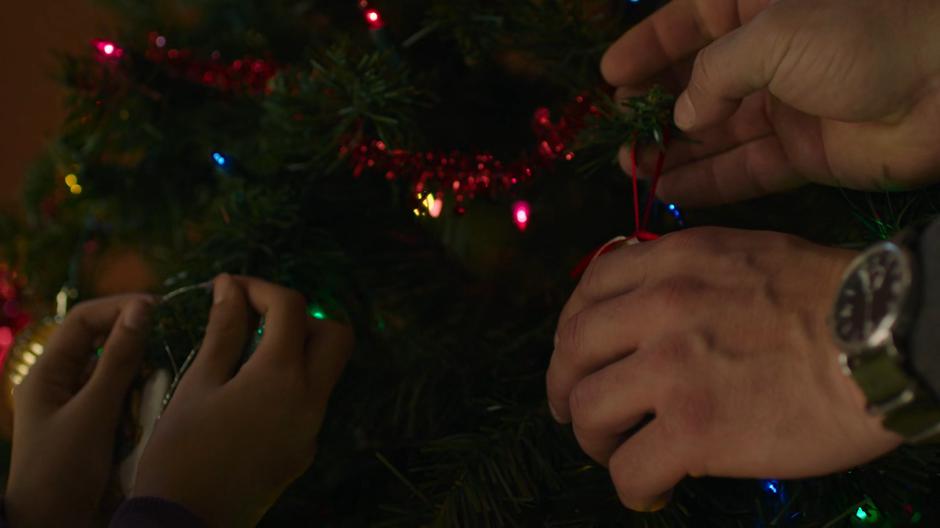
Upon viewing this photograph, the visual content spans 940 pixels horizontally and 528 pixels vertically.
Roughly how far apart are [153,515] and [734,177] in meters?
0.42

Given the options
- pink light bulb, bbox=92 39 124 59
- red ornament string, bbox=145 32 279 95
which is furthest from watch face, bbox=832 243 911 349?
pink light bulb, bbox=92 39 124 59

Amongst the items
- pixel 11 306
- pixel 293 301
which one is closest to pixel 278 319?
pixel 293 301

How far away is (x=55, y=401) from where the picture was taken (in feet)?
1.70

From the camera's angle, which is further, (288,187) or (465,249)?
(465,249)

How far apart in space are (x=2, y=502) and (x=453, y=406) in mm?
290

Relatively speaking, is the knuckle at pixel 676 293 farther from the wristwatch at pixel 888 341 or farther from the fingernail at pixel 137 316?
the fingernail at pixel 137 316

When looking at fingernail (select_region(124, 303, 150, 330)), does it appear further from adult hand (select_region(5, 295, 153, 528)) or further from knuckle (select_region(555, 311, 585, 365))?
knuckle (select_region(555, 311, 585, 365))

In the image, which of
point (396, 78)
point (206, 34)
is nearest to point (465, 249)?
point (396, 78)

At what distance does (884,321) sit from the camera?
32 centimetres

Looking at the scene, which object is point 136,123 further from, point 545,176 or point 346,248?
point 545,176

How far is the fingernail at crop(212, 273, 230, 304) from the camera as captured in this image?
0.51m

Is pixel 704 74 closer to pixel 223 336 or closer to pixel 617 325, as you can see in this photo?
pixel 617 325

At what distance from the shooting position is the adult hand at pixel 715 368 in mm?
339

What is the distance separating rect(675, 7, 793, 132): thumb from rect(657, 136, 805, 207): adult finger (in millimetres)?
83
